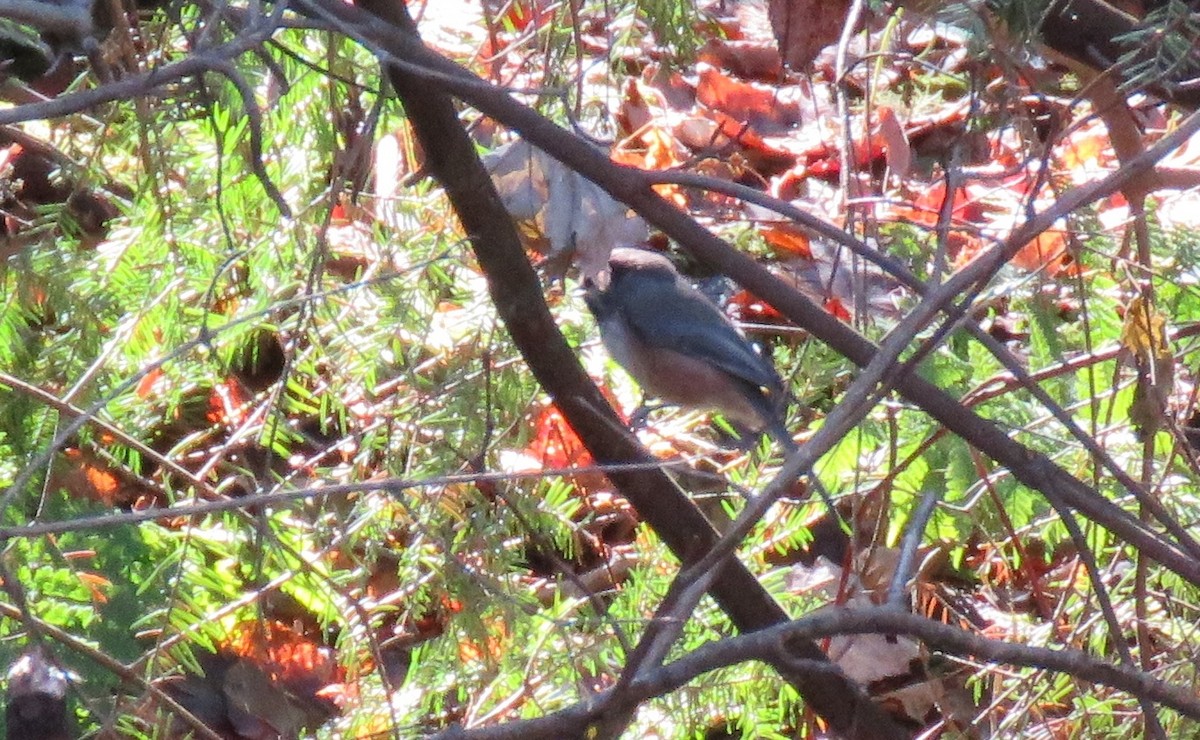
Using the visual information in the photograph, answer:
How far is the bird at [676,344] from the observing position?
319 centimetres

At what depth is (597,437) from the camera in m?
2.16

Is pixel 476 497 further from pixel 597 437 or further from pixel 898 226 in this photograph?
pixel 898 226

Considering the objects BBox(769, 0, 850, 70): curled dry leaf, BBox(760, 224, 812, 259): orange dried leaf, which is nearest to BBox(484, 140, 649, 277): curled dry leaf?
BBox(769, 0, 850, 70): curled dry leaf

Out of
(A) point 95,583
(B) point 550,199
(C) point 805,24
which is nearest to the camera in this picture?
(A) point 95,583

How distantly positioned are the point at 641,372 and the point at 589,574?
1.55 feet

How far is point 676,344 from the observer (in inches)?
137

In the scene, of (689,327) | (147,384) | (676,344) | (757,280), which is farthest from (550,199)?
(689,327)

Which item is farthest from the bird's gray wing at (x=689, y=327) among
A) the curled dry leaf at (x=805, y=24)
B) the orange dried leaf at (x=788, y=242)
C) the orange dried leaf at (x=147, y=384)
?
the orange dried leaf at (x=147, y=384)

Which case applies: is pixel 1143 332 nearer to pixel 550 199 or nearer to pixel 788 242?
pixel 550 199

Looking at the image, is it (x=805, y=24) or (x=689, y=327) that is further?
(x=689, y=327)

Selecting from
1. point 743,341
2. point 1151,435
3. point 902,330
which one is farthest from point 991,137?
point 902,330

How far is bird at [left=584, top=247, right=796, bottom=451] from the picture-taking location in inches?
125

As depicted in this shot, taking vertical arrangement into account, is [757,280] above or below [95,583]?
below

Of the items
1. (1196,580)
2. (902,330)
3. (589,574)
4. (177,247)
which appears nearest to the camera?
(902,330)
